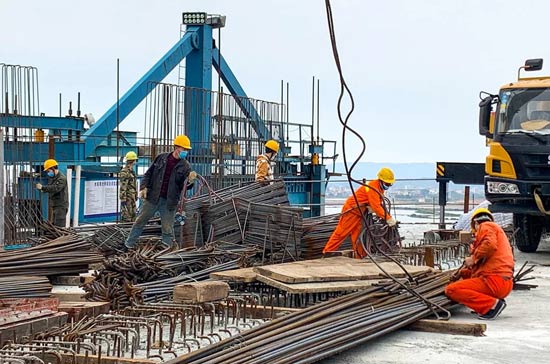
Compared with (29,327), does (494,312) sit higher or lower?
lower

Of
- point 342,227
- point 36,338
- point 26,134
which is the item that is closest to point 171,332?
point 36,338

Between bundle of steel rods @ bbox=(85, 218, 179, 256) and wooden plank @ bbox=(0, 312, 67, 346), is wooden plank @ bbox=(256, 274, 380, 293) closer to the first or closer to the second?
wooden plank @ bbox=(0, 312, 67, 346)

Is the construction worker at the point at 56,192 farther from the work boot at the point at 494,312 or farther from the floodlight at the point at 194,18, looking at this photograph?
the work boot at the point at 494,312

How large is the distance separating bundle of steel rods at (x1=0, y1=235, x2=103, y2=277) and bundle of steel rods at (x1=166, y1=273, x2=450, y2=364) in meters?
3.85

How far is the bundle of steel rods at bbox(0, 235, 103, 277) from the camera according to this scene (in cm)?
1068

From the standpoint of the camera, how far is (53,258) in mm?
11438

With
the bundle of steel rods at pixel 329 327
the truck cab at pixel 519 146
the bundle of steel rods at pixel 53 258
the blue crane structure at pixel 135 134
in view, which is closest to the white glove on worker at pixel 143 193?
the bundle of steel rods at pixel 53 258

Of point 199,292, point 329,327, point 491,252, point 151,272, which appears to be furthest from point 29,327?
point 491,252

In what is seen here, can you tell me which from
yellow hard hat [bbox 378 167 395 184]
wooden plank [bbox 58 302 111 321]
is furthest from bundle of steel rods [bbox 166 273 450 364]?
yellow hard hat [bbox 378 167 395 184]

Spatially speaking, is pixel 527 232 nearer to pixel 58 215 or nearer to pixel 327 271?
pixel 327 271

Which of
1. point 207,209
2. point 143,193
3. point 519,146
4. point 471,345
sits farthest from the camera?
point 519,146

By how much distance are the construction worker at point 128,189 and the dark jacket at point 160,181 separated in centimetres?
462

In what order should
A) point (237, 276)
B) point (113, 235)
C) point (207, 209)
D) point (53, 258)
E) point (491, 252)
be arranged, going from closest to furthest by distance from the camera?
point (491, 252) → point (237, 276) → point (53, 258) → point (113, 235) → point (207, 209)

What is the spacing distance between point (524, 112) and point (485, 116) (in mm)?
684
